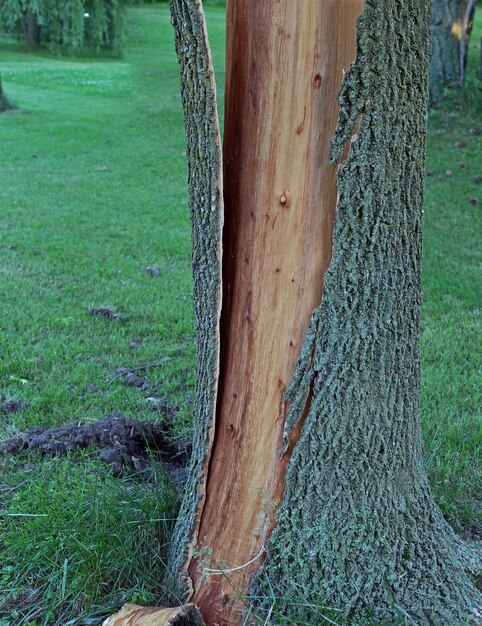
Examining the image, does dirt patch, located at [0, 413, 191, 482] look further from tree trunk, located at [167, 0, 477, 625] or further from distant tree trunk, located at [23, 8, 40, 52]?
distant tree trunk, located at [23, 8, 40, 52]

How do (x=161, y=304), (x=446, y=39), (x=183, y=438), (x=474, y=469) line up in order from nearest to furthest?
(x=474, y=469) < (x=183, y=438) < (x=161, y=304) < (x=446, y=39)

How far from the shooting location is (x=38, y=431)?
3982 millimetres

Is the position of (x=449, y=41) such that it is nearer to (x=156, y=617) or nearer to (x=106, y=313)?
(x=106, y=313)

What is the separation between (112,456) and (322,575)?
142cm

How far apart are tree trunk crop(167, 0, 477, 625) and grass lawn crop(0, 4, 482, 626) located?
42 centimetres

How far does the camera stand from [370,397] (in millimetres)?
2512

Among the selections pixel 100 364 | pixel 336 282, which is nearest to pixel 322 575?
pixel 336 282

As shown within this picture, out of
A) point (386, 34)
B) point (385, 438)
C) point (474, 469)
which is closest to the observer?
point (386, 34)

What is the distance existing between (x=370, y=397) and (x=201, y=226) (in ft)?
2.63

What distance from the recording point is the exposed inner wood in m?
2.34

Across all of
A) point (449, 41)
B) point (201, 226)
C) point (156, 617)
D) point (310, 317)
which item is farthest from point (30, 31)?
point (156, 617)

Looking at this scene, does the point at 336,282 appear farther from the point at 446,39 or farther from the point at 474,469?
the point at 446,39

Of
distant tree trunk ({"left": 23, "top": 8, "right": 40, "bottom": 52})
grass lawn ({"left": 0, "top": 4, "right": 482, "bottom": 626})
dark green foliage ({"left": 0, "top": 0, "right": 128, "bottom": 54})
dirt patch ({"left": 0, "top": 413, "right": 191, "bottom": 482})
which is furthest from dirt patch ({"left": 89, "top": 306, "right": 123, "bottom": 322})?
distant tree trunk ({"left": 23, "top": 8, "right": 40, "bottom": 52})

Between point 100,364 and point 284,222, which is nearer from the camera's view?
point 284,222
